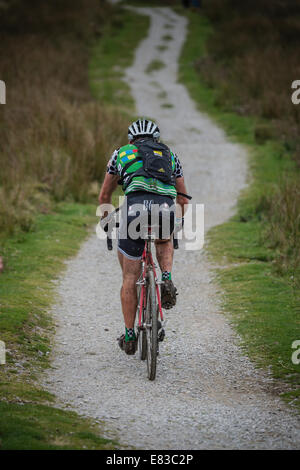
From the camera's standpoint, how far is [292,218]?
359 inches

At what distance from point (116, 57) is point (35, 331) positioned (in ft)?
72.4

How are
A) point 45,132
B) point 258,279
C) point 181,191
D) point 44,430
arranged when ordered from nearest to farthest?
point 44,430, point 181,191, point 258,279, point 45,132

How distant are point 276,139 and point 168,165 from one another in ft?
38.8

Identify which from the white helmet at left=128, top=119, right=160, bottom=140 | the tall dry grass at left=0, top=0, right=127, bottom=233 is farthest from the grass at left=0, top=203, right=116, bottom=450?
the white helmet at left=128, top=119, right=160, bottom=140

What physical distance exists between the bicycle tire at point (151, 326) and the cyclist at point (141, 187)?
143 mm

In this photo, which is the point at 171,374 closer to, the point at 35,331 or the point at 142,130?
the point at 35,331

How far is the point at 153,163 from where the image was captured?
493cm

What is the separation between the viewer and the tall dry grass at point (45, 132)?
11.2 metres

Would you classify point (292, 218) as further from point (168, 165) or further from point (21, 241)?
point (168, 165)

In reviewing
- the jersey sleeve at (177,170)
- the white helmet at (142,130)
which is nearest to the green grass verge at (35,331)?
the jersey sleeve at (177,170)

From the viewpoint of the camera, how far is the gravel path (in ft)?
13.7

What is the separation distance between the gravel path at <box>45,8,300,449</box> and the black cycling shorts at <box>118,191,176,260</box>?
1.12 meters

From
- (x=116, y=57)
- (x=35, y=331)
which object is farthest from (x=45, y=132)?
(x=116, y=57)
